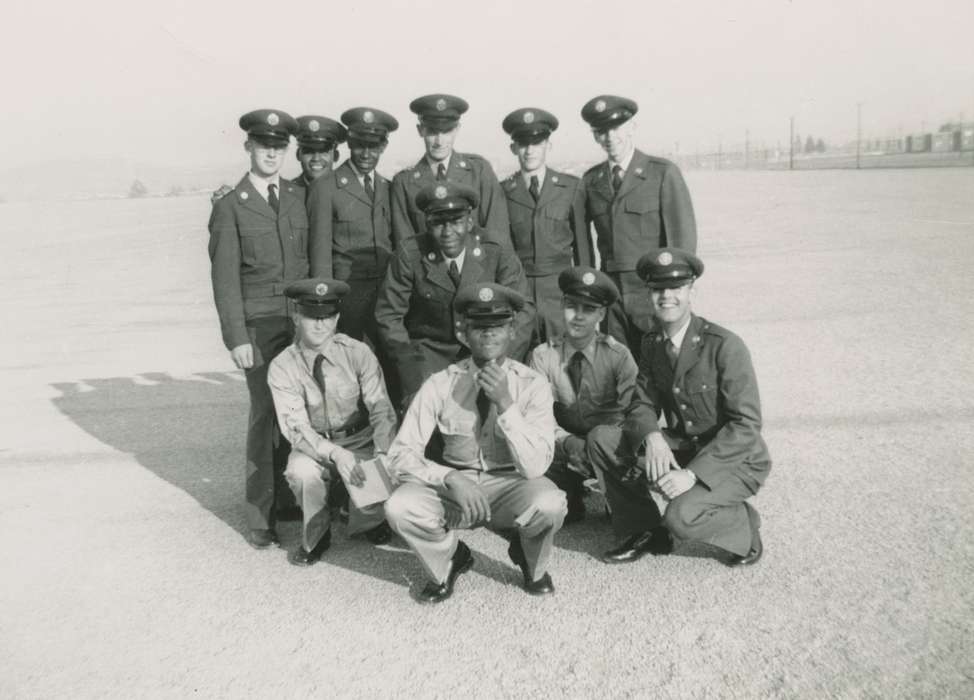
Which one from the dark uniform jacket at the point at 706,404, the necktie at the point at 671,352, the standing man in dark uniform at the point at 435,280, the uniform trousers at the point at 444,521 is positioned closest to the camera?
the uniform trousers at the point at 444,521

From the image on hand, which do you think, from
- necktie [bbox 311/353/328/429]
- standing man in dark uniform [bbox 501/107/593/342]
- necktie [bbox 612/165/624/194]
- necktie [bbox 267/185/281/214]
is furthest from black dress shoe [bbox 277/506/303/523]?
necktie [bbox 612/165/624/194]

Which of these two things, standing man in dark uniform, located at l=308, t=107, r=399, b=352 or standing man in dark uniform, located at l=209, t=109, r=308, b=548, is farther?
standing man in dark uniform, located at l=308, t=107, r=399, b=352

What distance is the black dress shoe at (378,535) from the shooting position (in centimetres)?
401

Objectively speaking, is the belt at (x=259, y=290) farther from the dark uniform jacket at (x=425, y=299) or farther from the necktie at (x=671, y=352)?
the necktie at (x=671, y=352)

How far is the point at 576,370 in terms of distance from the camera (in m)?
4.11

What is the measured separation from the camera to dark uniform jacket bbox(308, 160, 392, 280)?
175 inches

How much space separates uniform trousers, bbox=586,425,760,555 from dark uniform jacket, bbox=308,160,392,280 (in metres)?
1.78

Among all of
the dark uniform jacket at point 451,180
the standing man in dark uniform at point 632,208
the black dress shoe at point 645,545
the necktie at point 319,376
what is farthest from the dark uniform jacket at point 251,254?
the black dress shoe at point 645,545

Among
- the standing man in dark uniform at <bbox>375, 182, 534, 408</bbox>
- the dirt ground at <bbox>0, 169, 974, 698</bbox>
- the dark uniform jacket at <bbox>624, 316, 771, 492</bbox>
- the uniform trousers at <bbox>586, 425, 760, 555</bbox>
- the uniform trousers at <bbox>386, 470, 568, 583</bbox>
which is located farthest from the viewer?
the standing man in dark uniform at <bbox>375, 182, 534, 408</bbox>

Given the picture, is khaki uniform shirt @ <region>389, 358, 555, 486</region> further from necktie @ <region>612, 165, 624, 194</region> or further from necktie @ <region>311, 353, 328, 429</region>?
necktie @ <region>612, 165, 624, 194</region>

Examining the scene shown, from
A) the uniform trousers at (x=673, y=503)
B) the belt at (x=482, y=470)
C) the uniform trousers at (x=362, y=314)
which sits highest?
the uniform trousers at (x=362, y=314)

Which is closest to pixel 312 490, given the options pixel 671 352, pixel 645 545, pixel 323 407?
pixel 323 407

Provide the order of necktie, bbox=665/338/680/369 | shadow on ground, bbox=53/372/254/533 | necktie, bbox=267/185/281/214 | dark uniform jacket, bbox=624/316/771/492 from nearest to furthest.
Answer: dark uniform jacket, bbox=624/316/771/492 → necktie, bbox=665/338/680/369 → necktie, bbox=267/185/281/214 → shadow on ground, bbox=53/372/254/533

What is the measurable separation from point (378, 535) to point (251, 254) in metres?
1.61
